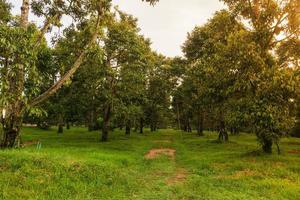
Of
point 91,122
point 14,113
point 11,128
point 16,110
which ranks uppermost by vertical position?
point 91,122

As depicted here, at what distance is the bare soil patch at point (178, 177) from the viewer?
54.5 feet

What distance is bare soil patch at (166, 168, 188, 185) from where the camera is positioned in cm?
1662

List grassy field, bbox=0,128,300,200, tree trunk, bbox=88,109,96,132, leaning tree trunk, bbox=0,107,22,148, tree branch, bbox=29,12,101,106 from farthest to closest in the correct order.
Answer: tree trunk, bbox=88,109,96,132 → tree branch, bbox=29,12,101,106 → leaning tree trunk, bbox=0,107,22,148 → grassy field, bbox=0,128,300,200

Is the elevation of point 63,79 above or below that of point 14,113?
above

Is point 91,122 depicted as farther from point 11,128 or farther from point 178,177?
point 178,177

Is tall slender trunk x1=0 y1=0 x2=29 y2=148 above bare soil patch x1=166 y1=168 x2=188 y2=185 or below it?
above

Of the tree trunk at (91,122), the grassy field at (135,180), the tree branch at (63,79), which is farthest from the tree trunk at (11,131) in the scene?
the tree trunk at (91,122)

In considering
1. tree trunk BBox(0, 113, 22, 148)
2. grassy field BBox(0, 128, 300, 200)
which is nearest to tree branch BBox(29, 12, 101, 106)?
tree trunk BBox(0, 113, 22, 148)

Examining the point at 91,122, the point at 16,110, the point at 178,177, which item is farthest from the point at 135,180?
the point at 91,122

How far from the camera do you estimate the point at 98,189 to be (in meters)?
14.2

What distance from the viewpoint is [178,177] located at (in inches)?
714

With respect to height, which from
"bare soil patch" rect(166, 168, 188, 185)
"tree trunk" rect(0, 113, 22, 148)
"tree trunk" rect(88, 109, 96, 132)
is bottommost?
"bare soil patch" rect(166, 168, 188, 185)

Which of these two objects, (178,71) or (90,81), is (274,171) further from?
(178,71)

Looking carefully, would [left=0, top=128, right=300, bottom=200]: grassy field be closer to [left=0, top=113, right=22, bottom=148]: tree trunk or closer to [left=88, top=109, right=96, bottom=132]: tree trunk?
[left=0, top=113, right=22, bottom=148]: tree trunk
